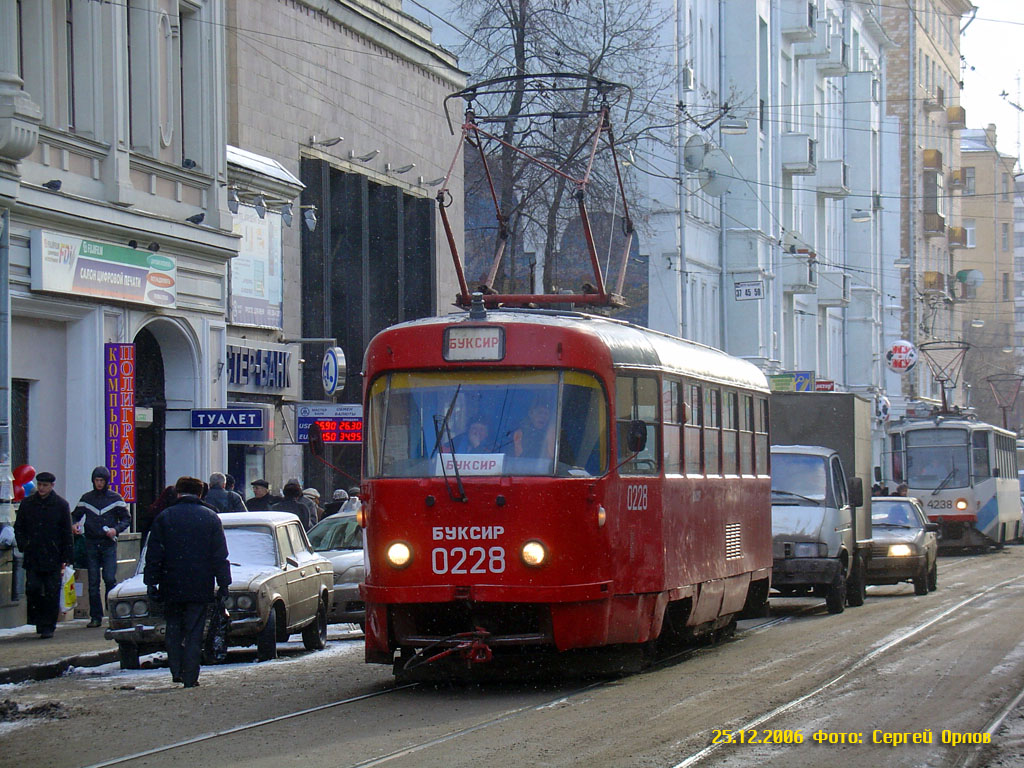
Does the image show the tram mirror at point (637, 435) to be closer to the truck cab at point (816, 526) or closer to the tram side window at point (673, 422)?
the tram side window at point (673, 422)

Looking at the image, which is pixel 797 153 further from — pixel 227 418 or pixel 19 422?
pixel 19 422

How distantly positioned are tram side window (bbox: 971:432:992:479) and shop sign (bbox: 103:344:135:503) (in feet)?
81.9

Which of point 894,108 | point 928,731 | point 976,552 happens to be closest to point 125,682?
point 928,731

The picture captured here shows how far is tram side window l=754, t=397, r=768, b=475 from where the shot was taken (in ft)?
58.4

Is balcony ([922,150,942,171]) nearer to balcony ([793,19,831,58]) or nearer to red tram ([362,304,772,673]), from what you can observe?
balcony ([793,19,831,58])

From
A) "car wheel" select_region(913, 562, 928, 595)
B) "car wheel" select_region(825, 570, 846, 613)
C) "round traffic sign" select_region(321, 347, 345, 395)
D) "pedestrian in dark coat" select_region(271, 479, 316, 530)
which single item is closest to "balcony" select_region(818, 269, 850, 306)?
"round traffic sign" select_region(321, 347, 345, 395)

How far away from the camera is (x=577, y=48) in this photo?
114 ft

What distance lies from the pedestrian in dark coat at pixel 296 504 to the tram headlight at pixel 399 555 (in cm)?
908

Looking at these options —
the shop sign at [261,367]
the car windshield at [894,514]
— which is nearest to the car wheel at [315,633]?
the shop sign at [261,367]

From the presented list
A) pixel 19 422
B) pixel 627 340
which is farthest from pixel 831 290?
pixel 627 340

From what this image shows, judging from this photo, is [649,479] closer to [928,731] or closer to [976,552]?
[928,731]

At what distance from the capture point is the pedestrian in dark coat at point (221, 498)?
19422 mm

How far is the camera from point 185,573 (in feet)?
42.8

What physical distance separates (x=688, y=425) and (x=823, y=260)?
1954 inches
